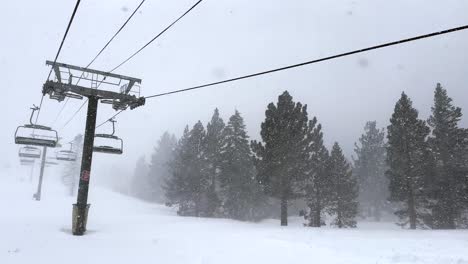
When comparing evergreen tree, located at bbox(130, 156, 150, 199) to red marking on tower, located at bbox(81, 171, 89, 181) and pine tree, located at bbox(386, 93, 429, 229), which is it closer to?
pine tree, located at bbox(386, 93, 429, 229)

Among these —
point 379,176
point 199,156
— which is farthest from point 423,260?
point 379,176

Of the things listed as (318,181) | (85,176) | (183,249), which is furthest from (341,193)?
(183,249)

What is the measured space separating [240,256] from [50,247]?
21.8 feet

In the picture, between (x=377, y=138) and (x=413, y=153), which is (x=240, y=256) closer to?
(x=413, y=153)

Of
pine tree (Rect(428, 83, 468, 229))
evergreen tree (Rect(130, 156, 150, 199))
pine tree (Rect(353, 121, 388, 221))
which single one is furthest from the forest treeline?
evergreen tree (Rect(130, 156, 150, 199))

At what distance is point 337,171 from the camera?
46.2 m

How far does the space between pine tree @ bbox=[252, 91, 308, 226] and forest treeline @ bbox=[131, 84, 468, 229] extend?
0.09 m

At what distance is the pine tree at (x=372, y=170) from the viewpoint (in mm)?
65750

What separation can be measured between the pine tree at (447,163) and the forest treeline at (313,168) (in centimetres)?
9

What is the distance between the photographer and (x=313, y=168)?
136ft

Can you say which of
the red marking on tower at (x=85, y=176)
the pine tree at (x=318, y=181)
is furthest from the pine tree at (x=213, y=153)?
the red marking on tower at (x=85, y=176)

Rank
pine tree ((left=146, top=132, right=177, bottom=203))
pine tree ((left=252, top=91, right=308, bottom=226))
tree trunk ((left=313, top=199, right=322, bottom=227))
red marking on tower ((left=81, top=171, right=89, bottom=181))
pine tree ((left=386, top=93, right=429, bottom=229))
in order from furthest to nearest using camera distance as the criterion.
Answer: pine tree ((left=146, top=132, right=177, bottom=203)), tree trunk ((left=313, top=199, right=322, bottom=227)), pine tree ((left=386, top=93, right=429, bottom=229)), pine tree ((left=252, top=91, right=308, bottom=226)), red marking on tower ((left=81, top=171, right=89, bottom=181))

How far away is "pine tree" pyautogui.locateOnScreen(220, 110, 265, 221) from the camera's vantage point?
4900 cm

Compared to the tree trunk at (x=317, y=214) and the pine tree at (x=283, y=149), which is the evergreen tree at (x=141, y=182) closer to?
the tree trunk at (x=317, y=214)
